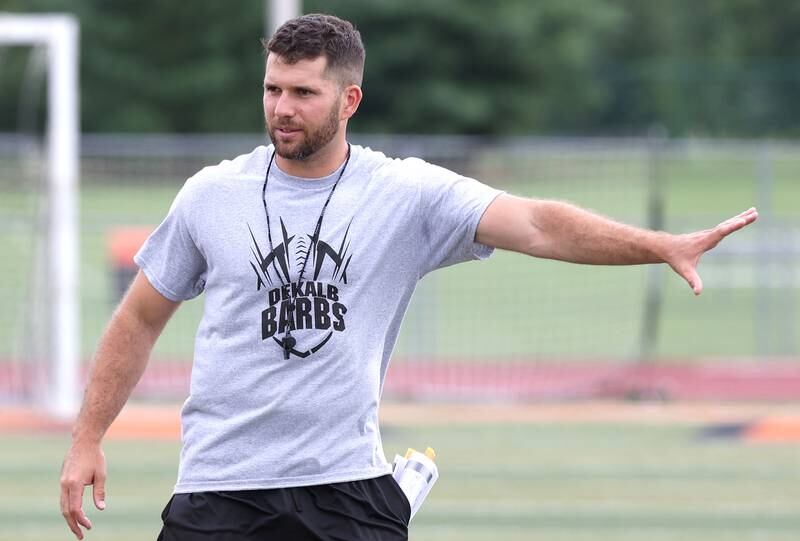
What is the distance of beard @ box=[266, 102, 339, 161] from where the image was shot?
4555 millimetres

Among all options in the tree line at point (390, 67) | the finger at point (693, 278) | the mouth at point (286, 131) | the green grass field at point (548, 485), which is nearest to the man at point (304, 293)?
the mouth at point (286, 131)

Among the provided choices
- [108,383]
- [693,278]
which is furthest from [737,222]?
[108,383]

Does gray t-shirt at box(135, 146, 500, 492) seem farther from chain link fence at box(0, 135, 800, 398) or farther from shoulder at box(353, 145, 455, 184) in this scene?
chain link fence at box(0, 135, 800, 398)

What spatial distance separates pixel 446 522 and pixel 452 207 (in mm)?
4879

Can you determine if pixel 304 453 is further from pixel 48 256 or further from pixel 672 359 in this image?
pixel 672 359

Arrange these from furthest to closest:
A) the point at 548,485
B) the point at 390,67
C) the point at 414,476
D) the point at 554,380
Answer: the point at 390,67 → the point at 554,380 → the point at 548,485 → the point at 414,476

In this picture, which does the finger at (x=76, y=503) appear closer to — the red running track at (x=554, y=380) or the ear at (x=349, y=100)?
the ear at (x=349, y=100)

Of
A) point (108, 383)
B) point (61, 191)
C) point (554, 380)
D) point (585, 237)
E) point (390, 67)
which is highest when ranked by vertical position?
point (390, 67)

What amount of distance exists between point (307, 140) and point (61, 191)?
30.0ft

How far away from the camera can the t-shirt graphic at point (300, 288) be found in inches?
179

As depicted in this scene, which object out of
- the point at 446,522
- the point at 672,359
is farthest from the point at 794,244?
the point at 446,522

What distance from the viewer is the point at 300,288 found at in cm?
455

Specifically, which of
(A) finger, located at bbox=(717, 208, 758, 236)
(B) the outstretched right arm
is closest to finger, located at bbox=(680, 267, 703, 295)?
(A) finger, located at bbox=(717, 208, 758, 236)

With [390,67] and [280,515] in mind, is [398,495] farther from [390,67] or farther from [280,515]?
[390,67]
